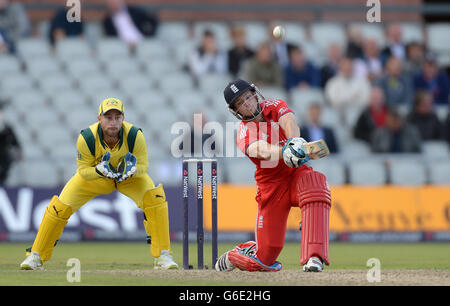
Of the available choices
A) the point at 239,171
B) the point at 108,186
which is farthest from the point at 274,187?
the point at 239,171

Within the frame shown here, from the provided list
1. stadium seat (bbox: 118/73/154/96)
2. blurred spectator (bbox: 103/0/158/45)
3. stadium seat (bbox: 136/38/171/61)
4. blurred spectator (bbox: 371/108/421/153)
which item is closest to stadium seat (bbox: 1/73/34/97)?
stadium seat (bbox: 118/73/154/96)

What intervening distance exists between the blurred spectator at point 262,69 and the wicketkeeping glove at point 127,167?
7.67 metres

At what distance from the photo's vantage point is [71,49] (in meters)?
18.2

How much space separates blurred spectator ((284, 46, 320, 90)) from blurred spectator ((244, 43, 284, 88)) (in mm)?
616

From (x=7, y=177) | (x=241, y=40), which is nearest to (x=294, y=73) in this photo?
(x=241, y=40)

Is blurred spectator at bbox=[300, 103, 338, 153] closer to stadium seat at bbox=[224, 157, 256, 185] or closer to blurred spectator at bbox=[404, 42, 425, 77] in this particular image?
Answer: stadium seat at bbox=[224, 157, 256, 185]

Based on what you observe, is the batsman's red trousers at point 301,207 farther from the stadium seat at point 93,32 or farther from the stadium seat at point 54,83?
the stadium seat at point 93,32

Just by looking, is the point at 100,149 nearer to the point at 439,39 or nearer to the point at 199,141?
the point at 199,141

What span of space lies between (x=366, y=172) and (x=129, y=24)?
6320 millimetres

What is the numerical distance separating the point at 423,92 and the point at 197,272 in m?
9.04

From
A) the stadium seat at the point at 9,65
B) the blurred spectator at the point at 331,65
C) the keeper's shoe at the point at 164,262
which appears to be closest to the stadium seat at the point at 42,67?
the stadium seat at the point at 9,65

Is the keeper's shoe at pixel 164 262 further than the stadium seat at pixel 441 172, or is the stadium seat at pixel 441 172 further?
the stadium seat at pixel 441 172

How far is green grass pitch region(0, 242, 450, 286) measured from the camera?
821cm

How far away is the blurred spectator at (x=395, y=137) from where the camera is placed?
16266 millimetres
